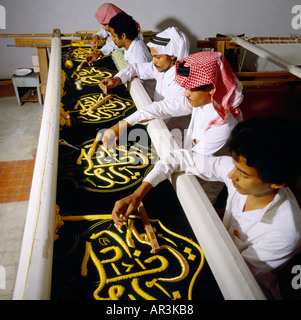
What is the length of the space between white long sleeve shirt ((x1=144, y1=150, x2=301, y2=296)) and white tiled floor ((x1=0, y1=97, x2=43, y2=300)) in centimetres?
232

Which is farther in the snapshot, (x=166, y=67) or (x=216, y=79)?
(x=166, y=67)

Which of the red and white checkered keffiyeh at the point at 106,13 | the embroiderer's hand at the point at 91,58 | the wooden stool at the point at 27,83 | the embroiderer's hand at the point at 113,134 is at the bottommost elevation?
the wooden stool at the point at 27,83

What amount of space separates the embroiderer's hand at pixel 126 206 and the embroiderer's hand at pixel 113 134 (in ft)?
1.83

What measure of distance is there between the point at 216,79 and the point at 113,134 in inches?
33.9

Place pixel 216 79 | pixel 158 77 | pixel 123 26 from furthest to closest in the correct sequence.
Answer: pixel 123 26 < pixel 158 77 < pixel 216 79

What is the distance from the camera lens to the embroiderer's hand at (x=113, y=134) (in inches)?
71.5

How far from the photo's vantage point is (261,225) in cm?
129

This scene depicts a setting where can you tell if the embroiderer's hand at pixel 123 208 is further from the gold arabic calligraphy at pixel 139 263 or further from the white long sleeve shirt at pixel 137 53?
the white long sleeve shirt at pixel 137 53

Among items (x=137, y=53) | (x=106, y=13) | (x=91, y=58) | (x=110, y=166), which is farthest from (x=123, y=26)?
(x=110, y=166)

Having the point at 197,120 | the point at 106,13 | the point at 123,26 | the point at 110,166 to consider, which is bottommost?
the point at 110,166

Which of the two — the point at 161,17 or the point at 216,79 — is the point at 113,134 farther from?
the point at 161,17

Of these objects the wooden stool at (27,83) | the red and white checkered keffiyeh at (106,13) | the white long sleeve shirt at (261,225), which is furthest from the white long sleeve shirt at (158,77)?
the wooden stool at (27,83)

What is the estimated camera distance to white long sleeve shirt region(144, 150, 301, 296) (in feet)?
3.90
